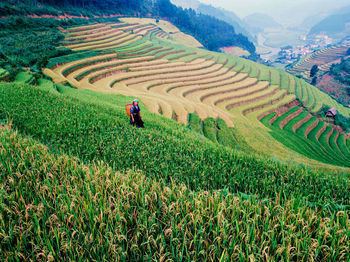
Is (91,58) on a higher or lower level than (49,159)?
higher

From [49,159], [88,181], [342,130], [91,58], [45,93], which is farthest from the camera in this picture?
[342,130]

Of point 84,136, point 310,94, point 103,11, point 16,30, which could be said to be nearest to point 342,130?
point 310,94

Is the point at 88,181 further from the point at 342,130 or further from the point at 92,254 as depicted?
the point at 342,130

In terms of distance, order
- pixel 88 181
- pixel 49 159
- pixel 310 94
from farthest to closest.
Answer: pixel 310 94, pixel 49 159, pixel 88 181

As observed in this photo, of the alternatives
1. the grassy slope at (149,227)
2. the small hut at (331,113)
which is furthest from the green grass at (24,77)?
the small hut at (331,113)

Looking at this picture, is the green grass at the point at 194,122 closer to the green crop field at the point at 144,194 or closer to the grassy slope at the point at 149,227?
the green crop field at the point at 144,194

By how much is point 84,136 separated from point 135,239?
170 inches

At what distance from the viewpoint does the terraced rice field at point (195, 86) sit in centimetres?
1616

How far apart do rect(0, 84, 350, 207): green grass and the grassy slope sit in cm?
92

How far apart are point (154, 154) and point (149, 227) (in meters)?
3.04

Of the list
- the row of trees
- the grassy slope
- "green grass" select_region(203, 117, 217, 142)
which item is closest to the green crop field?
the grassy slope

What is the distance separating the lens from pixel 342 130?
29.6 metres

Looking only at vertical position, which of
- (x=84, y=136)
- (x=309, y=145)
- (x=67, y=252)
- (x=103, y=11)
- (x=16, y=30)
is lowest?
(x=309, y=145)

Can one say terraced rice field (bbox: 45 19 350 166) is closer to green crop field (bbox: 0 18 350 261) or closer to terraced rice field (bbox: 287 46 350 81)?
green crop field (bbox: 0 18 350 261)
